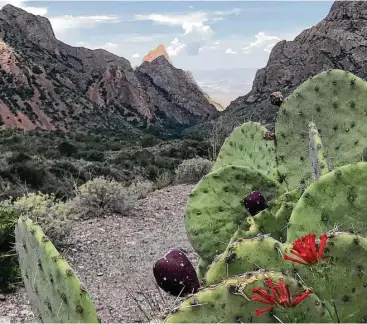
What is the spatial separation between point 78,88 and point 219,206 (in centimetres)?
5824

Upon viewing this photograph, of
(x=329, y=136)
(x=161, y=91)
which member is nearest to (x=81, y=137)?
(x=329, y=136)

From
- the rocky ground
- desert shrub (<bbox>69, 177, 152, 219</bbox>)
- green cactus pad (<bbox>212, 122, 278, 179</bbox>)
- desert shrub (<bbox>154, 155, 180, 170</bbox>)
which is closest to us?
green cactus pad (<bbox>212, 122, 278, 179</bbox>)

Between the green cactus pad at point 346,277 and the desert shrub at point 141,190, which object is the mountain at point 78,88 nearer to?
the desert shrub at point 141,190

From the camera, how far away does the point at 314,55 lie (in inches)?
1774

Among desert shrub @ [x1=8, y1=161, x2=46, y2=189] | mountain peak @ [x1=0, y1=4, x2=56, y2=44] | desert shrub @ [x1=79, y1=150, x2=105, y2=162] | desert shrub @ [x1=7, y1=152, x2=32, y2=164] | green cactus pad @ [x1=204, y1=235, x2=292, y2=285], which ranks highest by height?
mountain peak @ [x1=0, y1=4, x2=56, y2=44]

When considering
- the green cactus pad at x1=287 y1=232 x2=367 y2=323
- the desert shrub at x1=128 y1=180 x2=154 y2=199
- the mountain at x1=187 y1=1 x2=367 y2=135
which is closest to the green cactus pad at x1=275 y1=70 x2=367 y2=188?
the green cactus pad at x1=287 y1=232 x2=367 y2=323

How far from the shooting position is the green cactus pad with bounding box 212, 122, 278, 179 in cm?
491

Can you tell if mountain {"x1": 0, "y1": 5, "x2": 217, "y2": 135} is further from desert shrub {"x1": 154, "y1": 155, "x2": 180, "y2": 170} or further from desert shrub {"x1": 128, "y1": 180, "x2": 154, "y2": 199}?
desert shrub {"x1": 128, "y1": 180, "x2": 154, "y2": 199}

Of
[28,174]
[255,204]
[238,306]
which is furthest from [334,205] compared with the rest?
[28,174]

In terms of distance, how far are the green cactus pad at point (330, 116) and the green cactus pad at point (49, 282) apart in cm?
243

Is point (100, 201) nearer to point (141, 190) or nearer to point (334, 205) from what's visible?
point (141, 190)

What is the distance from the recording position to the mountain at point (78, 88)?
49.6 m

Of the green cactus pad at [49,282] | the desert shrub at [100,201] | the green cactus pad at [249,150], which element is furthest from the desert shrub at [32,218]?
the green cactus pad at [49,282]

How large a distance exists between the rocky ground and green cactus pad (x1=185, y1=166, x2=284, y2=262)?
2.72 feet
